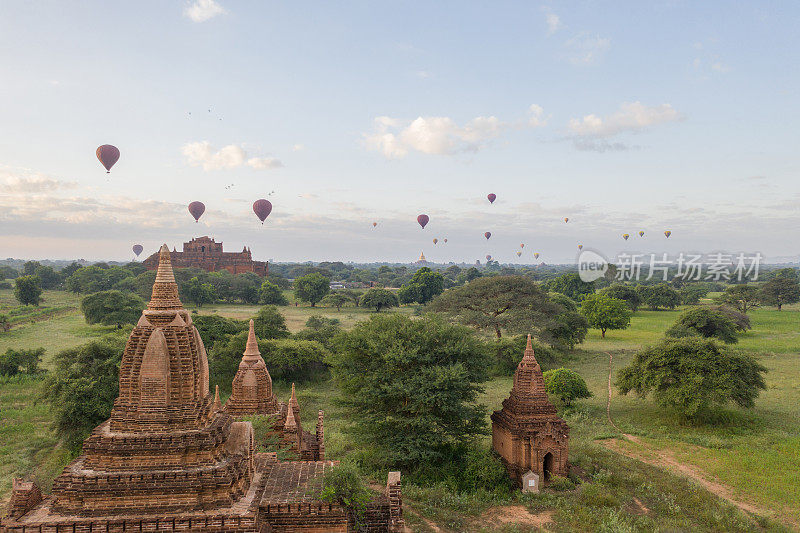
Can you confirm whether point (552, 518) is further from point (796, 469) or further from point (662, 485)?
point (796, 469)

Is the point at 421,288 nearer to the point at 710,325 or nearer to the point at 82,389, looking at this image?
the point at 710,325

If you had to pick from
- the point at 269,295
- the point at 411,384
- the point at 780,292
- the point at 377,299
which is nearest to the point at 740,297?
the point at 780,292

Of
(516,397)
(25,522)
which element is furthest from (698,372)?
(25,522)

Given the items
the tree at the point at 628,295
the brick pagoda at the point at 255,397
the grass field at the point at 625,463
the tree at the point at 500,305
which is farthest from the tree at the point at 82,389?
the tree at the point at 628,295

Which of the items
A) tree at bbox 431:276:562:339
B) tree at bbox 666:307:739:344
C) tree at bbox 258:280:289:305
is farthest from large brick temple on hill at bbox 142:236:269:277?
tree at bbox 666:307:739:344

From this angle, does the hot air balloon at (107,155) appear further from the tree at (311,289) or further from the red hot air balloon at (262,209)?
the tree at (311,289)
